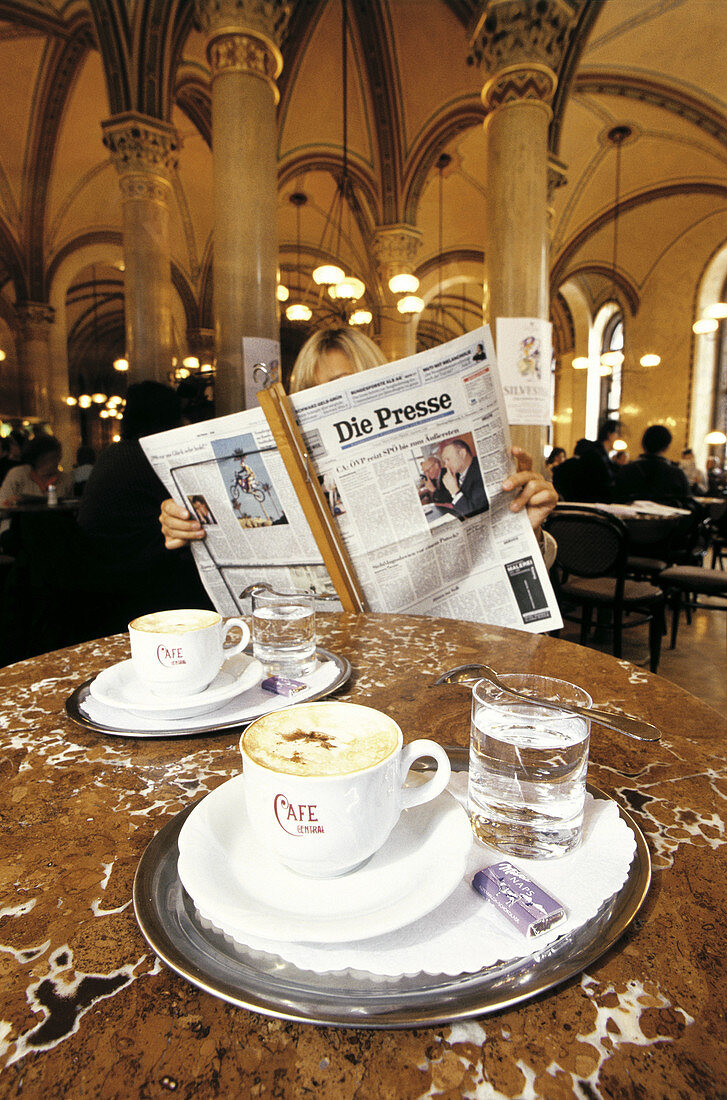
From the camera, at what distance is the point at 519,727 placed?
1.73 ft

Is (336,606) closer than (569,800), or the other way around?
(569,800)

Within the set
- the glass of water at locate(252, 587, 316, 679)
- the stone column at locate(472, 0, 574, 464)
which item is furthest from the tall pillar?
the glass of water at locate(252, 587, 316, 679)

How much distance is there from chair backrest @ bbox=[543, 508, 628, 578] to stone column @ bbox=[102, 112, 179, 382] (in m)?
3.87

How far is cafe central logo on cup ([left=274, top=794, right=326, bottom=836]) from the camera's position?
40cm

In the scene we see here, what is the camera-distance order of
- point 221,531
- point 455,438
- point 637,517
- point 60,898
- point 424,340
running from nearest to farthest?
point 60,898
point 455,438
point 221,531
point 637,517
point 424,340

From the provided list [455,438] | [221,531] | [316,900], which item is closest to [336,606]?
[221,531]

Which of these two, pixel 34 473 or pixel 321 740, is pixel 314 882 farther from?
pixel 34 473

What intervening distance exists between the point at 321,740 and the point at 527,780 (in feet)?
0.56

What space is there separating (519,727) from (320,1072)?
0.95 ft

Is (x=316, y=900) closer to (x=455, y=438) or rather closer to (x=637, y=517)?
(x=455, y=438)

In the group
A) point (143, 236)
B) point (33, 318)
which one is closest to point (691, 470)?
point (143, 236)

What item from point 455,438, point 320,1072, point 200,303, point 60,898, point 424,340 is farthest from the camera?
point 424,340

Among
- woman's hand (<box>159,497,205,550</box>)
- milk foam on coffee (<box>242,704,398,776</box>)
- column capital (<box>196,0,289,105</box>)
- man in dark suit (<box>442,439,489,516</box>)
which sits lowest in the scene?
milk foam on coffee (<box>242,704,398,776</box>)

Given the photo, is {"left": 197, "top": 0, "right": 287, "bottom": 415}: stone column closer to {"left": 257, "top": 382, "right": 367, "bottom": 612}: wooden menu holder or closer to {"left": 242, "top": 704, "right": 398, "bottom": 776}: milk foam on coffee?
{"left": 257, "top": 382, "right": 367, "bottom": 612}: wooden menu holder
